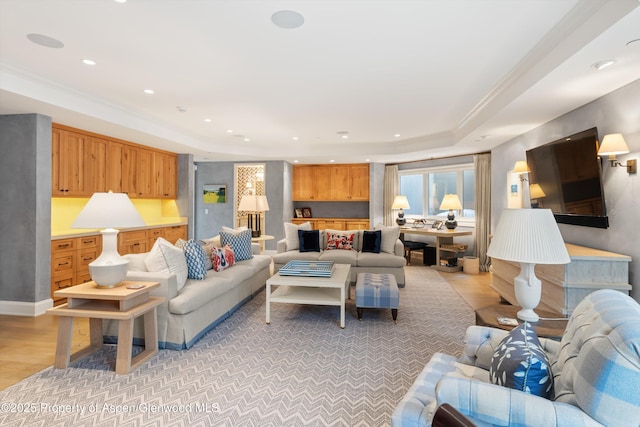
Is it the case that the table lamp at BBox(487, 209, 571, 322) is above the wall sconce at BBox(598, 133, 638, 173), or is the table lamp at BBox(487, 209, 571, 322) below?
below

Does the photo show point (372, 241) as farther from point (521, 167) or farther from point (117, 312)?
point (117, 312)

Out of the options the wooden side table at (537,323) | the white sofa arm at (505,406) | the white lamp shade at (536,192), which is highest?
the white lamp shade at (536,192)

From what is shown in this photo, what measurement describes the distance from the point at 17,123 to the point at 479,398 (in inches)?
213

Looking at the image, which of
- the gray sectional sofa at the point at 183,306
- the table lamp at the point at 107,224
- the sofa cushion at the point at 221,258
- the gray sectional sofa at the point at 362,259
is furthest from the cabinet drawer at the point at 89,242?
the gray sectional sofa at the point at 362,259

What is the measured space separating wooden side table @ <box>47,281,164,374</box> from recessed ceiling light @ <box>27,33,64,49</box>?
6.75ft

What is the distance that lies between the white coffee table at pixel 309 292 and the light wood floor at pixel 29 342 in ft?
5.98

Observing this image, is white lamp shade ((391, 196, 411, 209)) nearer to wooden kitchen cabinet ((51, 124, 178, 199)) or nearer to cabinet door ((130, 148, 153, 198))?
wooden kitchen cabinet ((51, 124, 178, 199))

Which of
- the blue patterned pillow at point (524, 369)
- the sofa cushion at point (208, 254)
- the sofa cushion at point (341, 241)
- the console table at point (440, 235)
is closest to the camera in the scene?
the blue patterned pillow at point (524, 369)

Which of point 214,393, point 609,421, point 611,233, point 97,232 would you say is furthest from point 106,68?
point 611,233

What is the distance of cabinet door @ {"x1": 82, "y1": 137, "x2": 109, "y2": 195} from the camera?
4.98 metres

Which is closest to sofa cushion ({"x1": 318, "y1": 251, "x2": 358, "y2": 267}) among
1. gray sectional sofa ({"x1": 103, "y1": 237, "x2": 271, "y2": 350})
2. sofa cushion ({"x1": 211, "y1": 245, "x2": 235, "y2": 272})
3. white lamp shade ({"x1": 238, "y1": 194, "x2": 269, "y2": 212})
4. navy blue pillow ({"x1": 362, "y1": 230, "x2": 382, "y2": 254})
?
navy blue pillow ({"x1": 362, "y1": 230, "x2": 382, "y2": 254})

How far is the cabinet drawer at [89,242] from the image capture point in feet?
15.3

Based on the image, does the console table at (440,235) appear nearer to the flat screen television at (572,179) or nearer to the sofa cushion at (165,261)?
the flat screen television at (572,179)

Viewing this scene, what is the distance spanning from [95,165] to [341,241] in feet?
13.6
